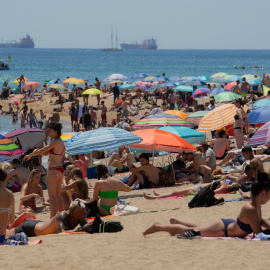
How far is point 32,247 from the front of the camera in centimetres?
607

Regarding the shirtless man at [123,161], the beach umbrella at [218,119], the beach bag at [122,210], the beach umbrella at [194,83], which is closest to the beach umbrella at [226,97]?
the beach umbrella at [218,119]

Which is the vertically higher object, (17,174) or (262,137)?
(262,137)

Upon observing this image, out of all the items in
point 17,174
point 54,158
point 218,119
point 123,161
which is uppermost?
point 54,158

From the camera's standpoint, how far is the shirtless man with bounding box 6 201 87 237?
21.0 feet

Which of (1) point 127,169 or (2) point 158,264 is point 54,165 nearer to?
(2) point 158,264

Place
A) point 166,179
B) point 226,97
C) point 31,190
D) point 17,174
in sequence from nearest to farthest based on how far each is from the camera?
point 31,190
point 166,179
point 17,174
point 226,97

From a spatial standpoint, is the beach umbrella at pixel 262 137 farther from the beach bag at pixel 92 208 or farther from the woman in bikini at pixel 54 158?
the woman in bikini at pixel 54 158

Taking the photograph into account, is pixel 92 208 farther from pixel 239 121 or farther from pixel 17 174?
pixel 239 121

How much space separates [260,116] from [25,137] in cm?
554

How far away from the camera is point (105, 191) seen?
814 cm

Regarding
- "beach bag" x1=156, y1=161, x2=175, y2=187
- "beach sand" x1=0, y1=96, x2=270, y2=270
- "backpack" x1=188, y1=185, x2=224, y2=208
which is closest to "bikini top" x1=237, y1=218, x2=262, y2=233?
"beach sand" x1=0, y1=96, x2=270, y2=270

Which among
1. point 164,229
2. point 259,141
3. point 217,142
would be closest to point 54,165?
point 164,229

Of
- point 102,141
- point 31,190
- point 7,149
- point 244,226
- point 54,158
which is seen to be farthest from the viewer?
point 7,149

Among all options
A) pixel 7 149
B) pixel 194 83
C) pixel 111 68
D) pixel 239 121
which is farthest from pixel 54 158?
pixel 111 68
